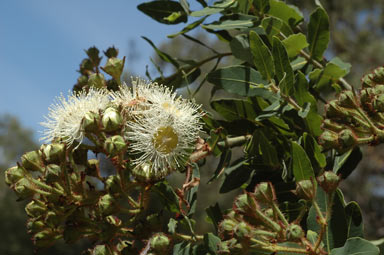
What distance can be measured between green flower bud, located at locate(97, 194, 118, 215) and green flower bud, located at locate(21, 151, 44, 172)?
0.68 feet

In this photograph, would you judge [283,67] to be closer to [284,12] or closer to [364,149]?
[284,12]

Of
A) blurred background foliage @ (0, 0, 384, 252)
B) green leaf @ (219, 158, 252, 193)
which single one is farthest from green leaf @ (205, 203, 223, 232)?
blurred background foliage @ (0, 0, 384, 252)

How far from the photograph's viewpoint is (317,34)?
54.5 inches

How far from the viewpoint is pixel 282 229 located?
3.03 feet

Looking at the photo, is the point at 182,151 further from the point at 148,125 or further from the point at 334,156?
the point at 334,156

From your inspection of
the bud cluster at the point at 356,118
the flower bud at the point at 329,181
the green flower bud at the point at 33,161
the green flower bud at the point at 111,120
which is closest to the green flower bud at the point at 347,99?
the bud cluster at the point at 356,118

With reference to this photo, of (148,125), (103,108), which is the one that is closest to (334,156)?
(148,125)

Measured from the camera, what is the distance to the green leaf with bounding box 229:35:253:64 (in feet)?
4.23

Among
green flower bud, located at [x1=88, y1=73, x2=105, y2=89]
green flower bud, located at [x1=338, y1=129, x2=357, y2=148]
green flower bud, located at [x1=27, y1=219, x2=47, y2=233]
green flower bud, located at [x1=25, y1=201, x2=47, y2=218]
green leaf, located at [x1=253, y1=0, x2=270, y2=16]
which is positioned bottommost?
green flower bud, located at [x1=338, y1=129, x2=357, y2=148]

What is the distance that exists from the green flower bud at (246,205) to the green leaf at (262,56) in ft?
1.32

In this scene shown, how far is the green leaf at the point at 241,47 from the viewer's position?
4.23 ft

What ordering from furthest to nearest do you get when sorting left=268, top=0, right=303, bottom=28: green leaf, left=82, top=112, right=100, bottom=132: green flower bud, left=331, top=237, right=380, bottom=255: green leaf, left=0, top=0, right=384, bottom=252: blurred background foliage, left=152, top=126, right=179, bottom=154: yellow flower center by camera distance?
left=0, top=0, right=384, bottom=252: blurred background foliage, left=268, top=0, right=303, bottom=28: green leaf, left=152, top=126, right=179, bottom=154: yellow flower center, left=82, top=112, right=100, bottom=132: green flower bud, left=331, top=237, right=380, bottom=255: green leaf

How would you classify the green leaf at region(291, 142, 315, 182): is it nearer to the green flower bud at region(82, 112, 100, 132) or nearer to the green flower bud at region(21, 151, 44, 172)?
the green flower bud at region(82, 112, 100, 132)

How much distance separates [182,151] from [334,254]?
18.1 inches
